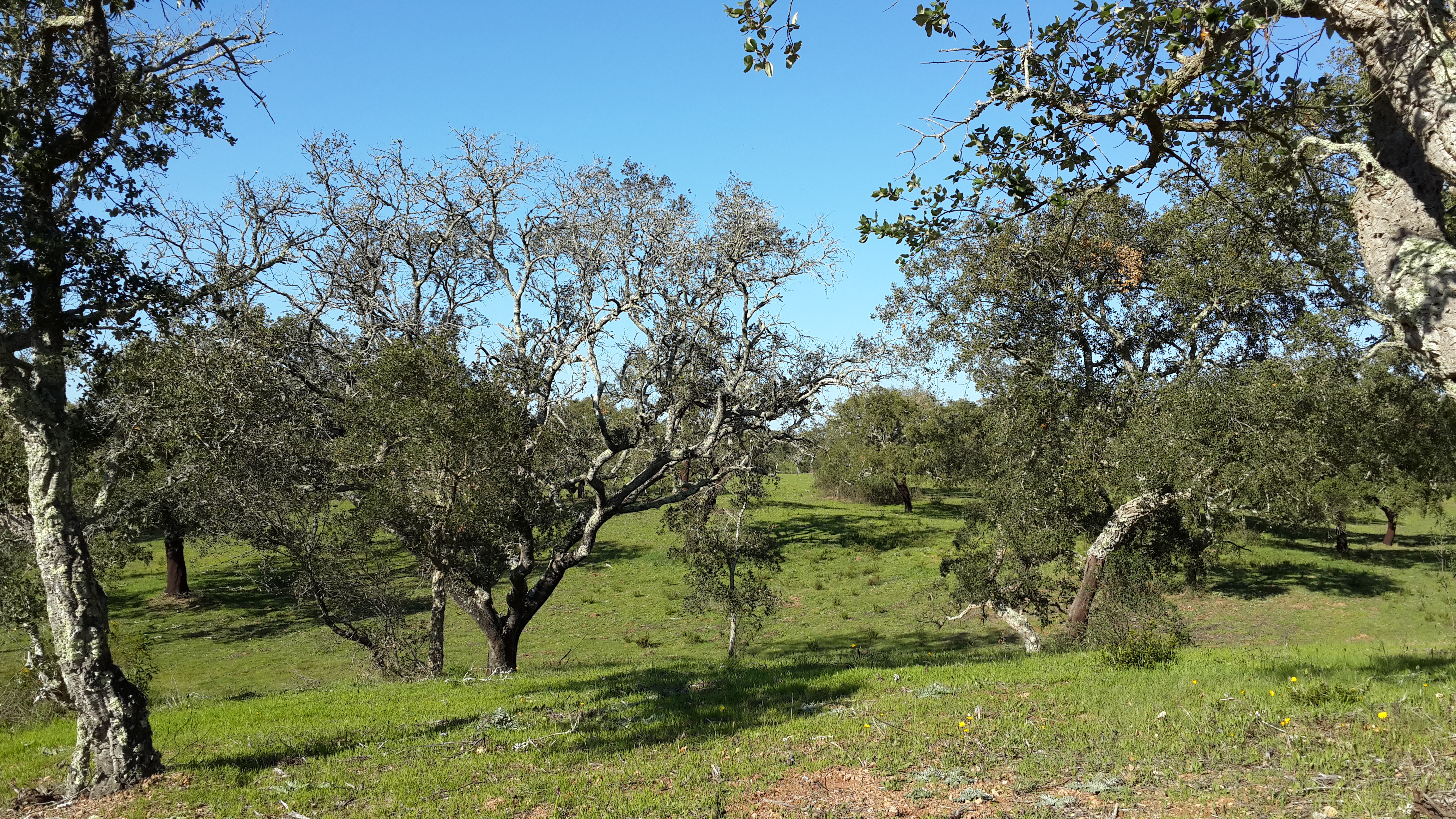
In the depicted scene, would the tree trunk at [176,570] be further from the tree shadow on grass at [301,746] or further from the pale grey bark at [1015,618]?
A: the pale grey bark at [1015,618]

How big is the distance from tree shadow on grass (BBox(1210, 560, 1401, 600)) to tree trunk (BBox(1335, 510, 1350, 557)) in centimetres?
227

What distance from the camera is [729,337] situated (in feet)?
59.7

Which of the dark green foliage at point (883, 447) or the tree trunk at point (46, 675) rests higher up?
the dark green foliage at point (883, 447)

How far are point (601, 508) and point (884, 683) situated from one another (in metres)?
8.52

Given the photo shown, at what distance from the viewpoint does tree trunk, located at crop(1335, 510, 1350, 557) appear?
35.9 m

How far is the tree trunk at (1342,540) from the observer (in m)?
35.9

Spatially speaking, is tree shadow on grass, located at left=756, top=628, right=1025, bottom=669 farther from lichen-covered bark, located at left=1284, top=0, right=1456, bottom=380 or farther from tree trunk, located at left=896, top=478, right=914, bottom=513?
tree trunk, located at left=896, top=478, right=914, bottom=513

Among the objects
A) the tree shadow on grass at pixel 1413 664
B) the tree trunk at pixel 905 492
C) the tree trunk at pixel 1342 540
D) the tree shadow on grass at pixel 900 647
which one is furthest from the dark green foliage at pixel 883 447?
the tree shadow on grass at pixel 1413 664

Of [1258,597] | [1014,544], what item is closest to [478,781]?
[1014,544]

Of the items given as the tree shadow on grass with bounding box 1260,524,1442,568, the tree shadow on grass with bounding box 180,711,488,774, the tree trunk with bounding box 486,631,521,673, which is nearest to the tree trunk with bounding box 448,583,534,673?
the tree trunk with bounding box 486,631,521,673

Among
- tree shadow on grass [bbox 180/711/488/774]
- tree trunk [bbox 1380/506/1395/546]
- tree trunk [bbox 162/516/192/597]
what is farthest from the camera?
tree trunk [bbox 1380/506/1395/546]

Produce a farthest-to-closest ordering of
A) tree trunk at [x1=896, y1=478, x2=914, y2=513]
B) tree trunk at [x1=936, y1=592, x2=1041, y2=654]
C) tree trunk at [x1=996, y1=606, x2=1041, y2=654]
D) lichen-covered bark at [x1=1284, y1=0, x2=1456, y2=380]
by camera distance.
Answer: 1. tree trunk at [x1=896, y1=478, x2=914, y2=513]
2. tree trunk at [x1=936, y1=592, x2=1041, y2=654]
3. tree trunk at [x1=996, y1=606, x2=1041, y2=654]
4. lichen-covered bark at [x1=1284, y1=0, x2=1456, y2=380]

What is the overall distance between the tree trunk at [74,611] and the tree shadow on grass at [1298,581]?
3249cm

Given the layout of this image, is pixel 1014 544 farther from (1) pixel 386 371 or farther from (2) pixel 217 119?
(2) pixel 217 119
